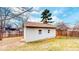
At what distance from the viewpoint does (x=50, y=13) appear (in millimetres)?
1833

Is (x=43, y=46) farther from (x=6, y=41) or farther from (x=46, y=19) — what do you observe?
(x=6, y=41)

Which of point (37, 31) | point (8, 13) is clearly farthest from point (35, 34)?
point (8, 13)

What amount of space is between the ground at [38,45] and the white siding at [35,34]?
49 millimetres

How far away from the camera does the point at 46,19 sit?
183 centimetres

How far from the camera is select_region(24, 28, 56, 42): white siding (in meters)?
1.83

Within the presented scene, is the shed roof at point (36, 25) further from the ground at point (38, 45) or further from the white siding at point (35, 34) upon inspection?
the ground at point (38, 45)

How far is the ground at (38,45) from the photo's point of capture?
1.82 m

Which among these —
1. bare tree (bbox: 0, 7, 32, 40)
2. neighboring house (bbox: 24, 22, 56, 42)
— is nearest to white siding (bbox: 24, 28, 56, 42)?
neighboring house (bbox: 24, 22, 56, 42)

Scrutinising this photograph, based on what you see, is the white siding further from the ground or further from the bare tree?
the bare tree

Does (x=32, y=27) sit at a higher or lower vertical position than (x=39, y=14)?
lower

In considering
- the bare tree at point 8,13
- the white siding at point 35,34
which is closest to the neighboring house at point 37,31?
the white siding at point 35,34

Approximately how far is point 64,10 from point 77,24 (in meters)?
0.23
